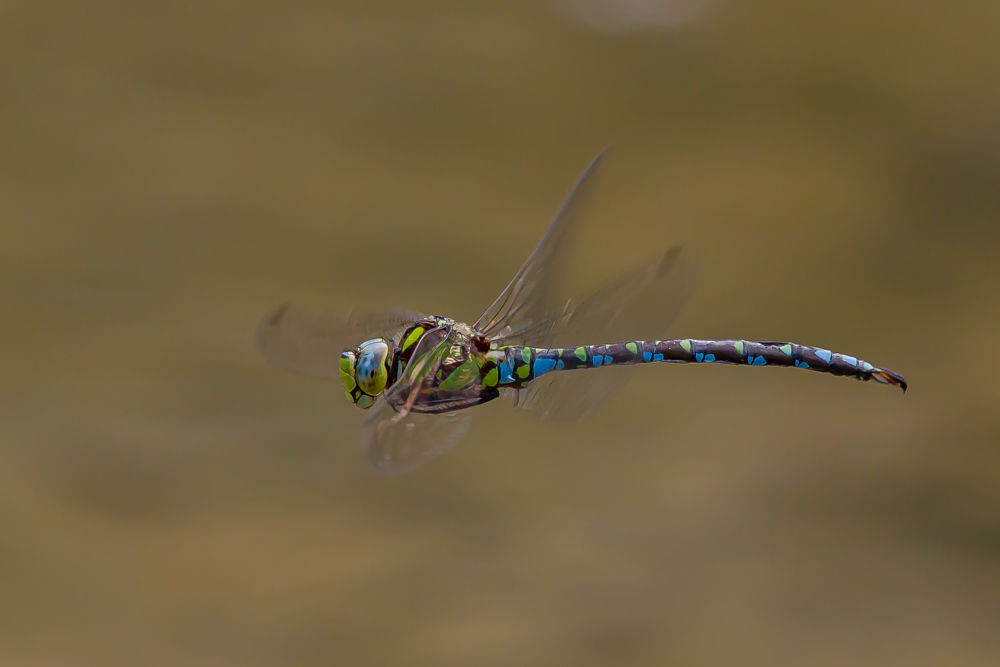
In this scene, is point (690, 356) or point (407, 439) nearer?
point (407, 439)


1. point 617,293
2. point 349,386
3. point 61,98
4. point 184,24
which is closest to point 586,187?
point 617,293

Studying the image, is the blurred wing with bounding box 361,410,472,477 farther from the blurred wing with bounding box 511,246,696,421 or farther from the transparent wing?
the blurred wing with bounding box 511,246,696,421

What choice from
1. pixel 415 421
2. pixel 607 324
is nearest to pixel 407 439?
pixel 415 421

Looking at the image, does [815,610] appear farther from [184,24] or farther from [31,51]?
[31,51]

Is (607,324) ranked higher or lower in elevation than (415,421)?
higher

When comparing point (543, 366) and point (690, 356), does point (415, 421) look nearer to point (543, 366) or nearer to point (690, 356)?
point (543, 366)

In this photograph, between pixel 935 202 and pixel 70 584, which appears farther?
pixel 935 202

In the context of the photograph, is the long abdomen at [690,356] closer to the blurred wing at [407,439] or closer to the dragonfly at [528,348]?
the dragonfly at [528,348]
